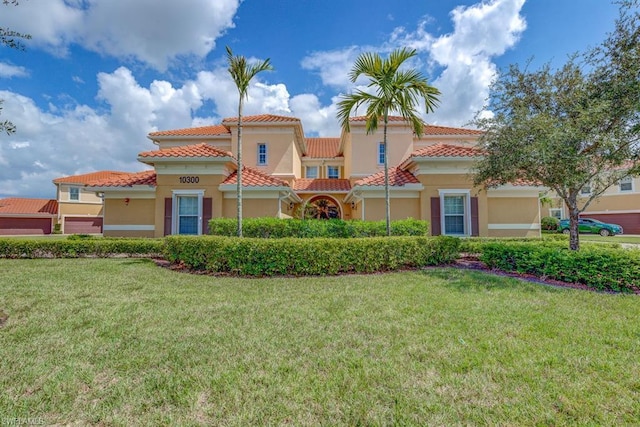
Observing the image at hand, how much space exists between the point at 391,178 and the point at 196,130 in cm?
1519

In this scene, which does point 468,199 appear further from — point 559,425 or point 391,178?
point 559,425

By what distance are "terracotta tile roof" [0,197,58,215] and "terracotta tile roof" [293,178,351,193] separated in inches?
1320

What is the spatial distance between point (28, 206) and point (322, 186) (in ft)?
129

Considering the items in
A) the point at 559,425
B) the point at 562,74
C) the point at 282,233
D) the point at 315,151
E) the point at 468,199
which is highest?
the point at 315,151

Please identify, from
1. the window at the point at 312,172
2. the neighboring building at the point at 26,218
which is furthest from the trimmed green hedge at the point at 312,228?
the neighboring building at the point at 26,218

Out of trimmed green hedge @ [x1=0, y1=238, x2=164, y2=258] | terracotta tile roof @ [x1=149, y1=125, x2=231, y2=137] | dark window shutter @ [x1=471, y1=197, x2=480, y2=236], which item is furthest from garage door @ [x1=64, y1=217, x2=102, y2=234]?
dark window shutter @ [x1=471, y1=197, x2=480, y2=236]

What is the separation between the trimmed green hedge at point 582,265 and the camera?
6.85 meters

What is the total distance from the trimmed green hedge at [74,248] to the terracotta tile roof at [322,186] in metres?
10.1

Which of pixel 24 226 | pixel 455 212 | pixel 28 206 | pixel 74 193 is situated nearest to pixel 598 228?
pixel 455 212

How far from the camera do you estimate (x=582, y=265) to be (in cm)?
725

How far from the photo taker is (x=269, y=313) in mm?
5531

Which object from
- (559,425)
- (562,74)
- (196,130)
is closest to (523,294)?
(559,425)

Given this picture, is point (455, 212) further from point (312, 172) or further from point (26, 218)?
point (26, 218)

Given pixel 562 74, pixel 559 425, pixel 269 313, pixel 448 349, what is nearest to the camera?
pixel 559 425
